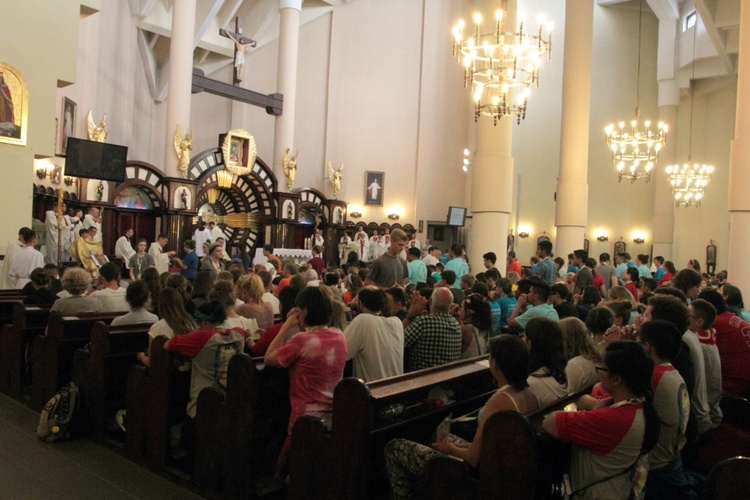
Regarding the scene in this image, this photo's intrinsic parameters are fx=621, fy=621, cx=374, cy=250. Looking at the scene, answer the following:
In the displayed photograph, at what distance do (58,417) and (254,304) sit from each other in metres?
1.62

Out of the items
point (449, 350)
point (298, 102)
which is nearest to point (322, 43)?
point (298, 102)

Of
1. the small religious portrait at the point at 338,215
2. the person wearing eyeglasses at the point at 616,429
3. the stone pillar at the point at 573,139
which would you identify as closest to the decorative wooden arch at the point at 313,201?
the small religious portrait at the point at 338,215

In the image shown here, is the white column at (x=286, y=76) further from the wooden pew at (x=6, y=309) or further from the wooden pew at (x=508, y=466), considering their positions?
the wooden pew at (x=508, y=466)

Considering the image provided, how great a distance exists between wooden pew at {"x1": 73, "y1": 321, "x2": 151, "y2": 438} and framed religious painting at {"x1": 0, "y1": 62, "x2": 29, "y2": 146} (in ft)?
21.6

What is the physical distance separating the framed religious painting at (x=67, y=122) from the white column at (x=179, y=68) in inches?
106

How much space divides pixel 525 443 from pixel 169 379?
2401 millimetres

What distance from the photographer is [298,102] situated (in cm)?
2161

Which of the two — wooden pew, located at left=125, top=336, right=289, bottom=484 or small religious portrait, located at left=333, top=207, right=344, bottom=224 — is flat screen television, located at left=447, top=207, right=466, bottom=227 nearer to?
small religious portrait, located at left=333, top=207, right=344, bottom=224

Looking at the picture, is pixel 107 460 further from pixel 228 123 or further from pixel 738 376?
pixel 228 123

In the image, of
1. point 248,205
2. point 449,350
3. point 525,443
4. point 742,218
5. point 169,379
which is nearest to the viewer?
point 525,443

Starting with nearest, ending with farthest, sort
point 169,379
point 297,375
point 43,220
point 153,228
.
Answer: point 297,375 → point 169,379 → point 43,220 → point 153,228

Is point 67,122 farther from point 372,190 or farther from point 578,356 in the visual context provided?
A: point 578,356

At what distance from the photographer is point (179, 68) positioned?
16141 mm

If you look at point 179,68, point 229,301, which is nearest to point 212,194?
point 179,68
